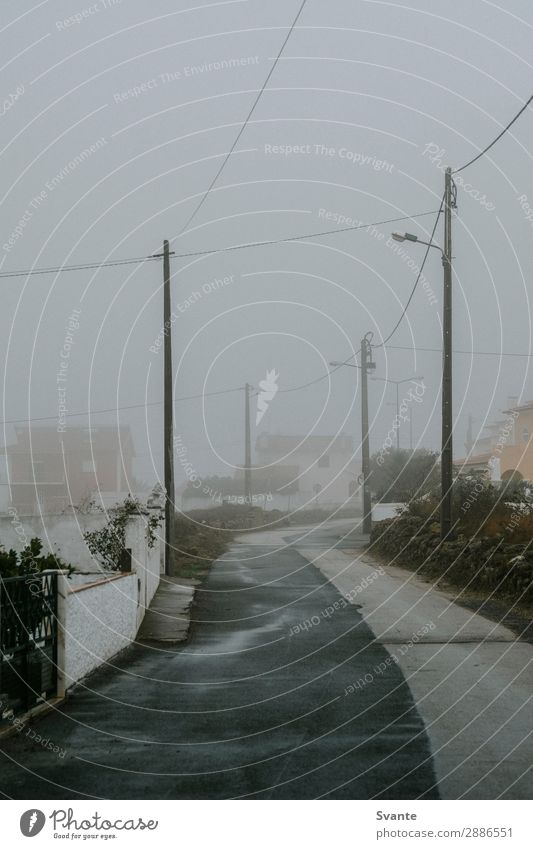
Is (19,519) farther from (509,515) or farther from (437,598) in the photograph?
(509,515)

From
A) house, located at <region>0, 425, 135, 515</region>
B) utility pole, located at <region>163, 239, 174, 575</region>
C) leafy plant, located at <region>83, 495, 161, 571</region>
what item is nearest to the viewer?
leafy plant, located at <region>83, 495, 161, 571</region>

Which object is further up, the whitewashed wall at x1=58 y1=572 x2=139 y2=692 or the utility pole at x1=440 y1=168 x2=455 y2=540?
the utility pole at x1=440 y1=168 x2=455 y2=540

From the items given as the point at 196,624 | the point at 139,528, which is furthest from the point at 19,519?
the point at 196,624

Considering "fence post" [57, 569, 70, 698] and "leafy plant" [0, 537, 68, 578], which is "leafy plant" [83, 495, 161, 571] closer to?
"leafy plant" [0, 537, 68, 578]

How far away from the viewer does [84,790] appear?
278 inches

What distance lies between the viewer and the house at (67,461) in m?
61.6

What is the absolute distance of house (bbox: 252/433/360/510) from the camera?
93831mm

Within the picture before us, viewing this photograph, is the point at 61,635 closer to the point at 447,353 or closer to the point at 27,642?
the point at 27,642

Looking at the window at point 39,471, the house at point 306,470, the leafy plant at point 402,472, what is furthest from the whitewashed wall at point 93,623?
the house at point 306,470

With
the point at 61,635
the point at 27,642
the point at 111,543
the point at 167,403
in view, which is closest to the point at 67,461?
the point at 167,403

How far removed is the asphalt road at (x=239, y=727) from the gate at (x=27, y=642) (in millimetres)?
327

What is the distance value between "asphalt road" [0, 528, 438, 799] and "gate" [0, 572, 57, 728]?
327 mm

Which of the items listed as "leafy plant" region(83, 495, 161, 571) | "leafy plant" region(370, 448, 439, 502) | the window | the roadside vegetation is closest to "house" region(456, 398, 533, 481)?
"leafy plant" region(370, 448, 439, 502)
